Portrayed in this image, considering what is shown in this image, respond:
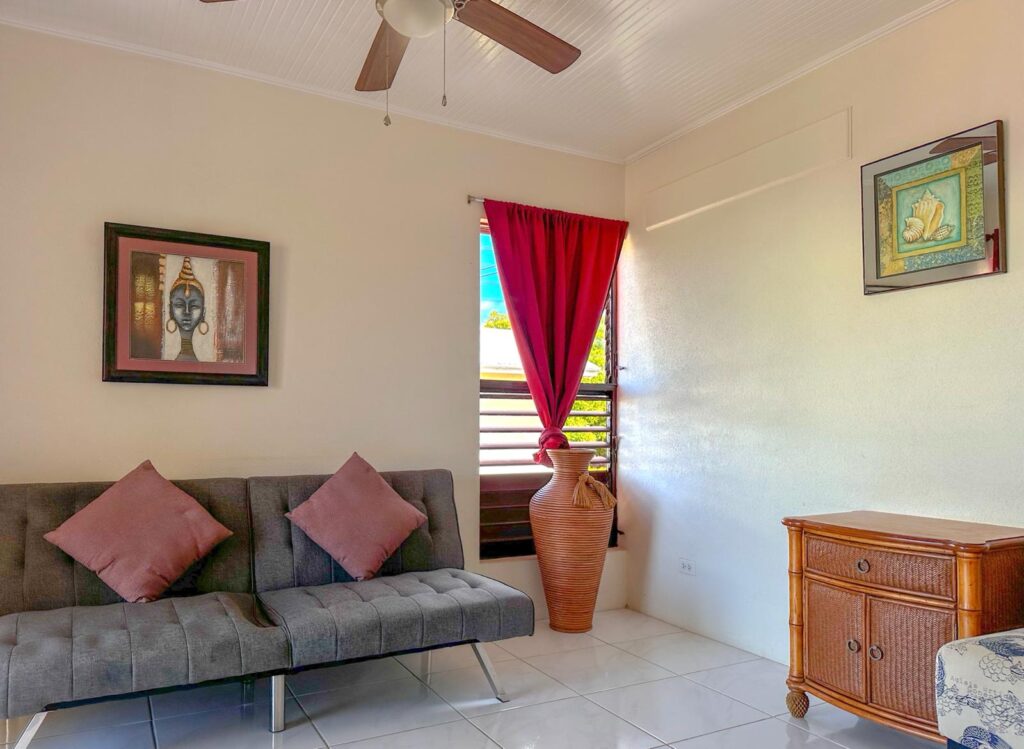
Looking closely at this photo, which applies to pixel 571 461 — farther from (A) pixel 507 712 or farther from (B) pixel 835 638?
(B) pixel 835 638

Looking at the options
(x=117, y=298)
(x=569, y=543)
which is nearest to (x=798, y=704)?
(x=569, y=543)

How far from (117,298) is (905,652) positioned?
10.9ft

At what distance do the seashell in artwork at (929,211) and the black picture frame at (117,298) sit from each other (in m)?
2.82

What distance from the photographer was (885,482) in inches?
120

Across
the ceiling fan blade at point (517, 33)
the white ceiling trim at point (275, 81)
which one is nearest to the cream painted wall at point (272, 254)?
the white ceiling trim at point (275, 81)

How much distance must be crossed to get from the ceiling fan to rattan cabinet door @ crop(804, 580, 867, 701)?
215 centimetres

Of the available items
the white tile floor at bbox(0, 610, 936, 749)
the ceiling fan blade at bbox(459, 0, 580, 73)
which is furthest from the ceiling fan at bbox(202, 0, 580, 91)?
the white tile floor at bbox(0, 610, 936, 749)

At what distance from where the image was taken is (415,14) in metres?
2.29

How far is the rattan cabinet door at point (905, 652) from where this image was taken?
7.84 feet

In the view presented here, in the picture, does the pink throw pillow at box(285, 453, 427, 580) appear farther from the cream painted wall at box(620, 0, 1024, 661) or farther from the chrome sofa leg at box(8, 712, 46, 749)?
the cream painted wall at box(620, 0, 1024, 661)

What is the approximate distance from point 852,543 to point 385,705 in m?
1.84

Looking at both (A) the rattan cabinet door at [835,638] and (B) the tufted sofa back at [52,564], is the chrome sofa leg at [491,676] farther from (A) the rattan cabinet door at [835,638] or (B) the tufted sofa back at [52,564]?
(A) the rattan cabinet door at [835,638]

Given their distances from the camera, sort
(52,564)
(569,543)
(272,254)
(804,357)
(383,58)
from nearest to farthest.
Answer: (383,58), (52,564), (804,357), (272,254), (569,543)

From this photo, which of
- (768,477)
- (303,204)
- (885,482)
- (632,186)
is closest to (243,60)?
(303,204)
